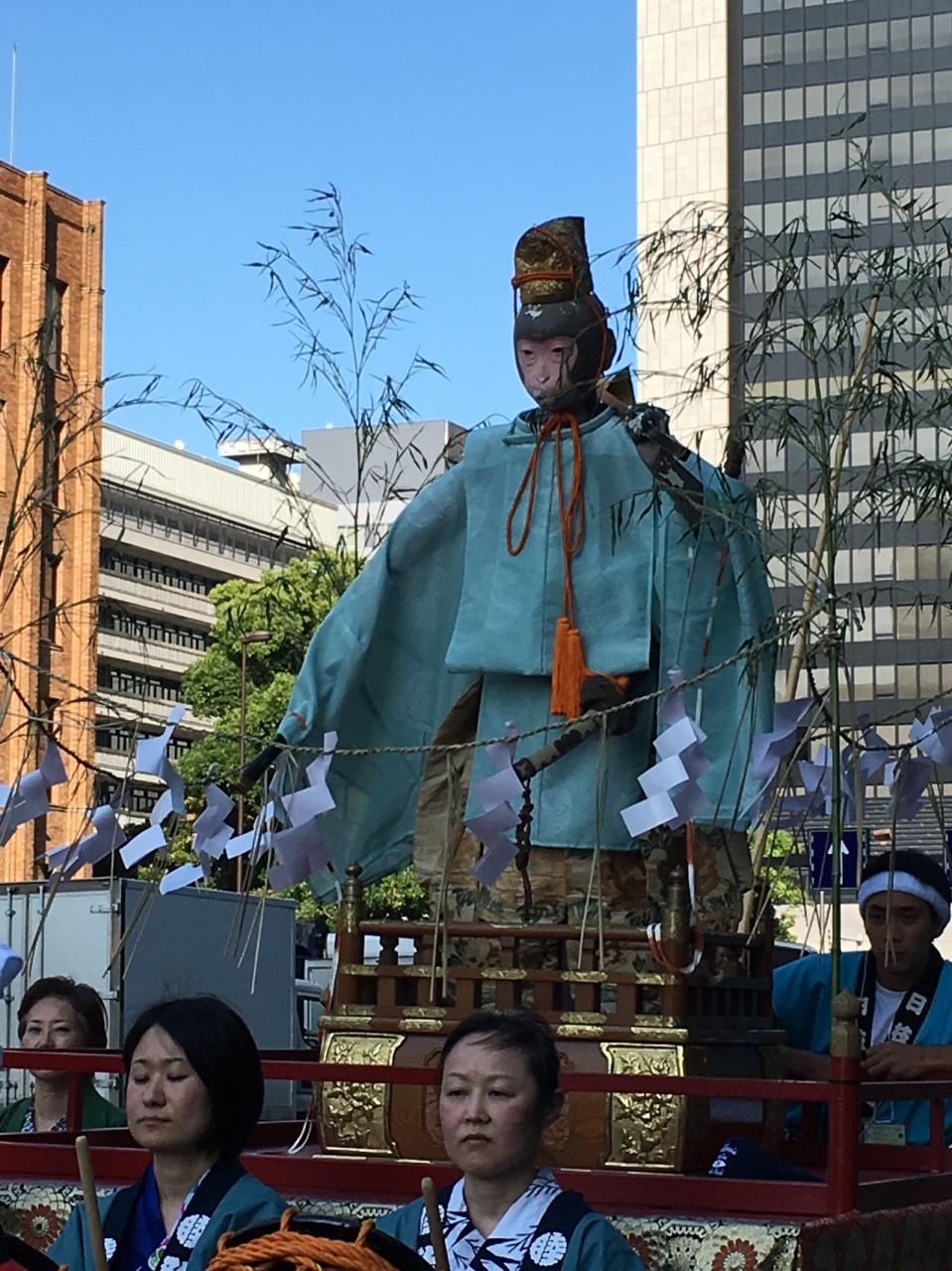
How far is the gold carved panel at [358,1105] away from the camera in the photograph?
4.50 metres

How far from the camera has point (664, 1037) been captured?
4.27 metres

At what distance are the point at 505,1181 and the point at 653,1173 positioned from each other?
0.88 m

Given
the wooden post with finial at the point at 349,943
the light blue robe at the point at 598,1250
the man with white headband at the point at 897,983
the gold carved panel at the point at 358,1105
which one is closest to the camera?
the light blue robe at the point at 598,1250

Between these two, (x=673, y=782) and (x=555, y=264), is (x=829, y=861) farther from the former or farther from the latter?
(x=555, y=264)

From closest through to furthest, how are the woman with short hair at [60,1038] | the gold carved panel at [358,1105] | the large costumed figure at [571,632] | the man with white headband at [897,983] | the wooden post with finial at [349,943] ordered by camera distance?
the gold carved panel at [358,1105] < the wooden post with finial at [349,943] < the man with white headband at [897,983] < the large costumed figure at [571,632] < the woman with short hair at [60,1038]

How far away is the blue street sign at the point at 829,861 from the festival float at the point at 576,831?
0.17 m

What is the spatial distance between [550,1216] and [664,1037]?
1.01 metres

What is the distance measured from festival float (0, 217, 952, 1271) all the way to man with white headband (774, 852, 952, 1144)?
225 millimetres

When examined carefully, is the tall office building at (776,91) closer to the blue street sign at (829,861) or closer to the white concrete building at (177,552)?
the white concrete building at (177,552)

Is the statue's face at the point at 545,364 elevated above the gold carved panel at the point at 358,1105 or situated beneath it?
elevated above

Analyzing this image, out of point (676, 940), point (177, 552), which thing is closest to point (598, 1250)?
point (676, 940)

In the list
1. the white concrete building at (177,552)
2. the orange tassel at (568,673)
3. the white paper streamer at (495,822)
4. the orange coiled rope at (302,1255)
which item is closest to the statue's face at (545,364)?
the orange tassel at (568,673)

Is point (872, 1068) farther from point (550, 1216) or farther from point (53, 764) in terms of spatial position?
point (53, 764)

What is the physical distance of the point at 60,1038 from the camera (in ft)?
17.3
